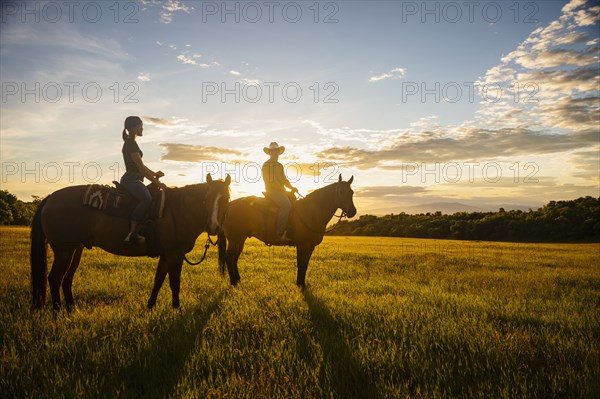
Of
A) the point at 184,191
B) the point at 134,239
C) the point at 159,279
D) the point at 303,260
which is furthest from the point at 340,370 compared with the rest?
the point at 303,260

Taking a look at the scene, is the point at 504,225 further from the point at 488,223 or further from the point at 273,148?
the point at 273,148

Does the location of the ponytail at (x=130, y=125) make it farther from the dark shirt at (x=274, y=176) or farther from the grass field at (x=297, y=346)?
the dark shirt at (x=274, y=176)

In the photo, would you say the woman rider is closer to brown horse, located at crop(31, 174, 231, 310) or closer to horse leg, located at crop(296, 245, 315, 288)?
brown horse, located at crop(31, 174, 231, 310)

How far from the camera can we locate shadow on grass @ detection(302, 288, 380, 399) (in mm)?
3693

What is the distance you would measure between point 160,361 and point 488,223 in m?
63.9

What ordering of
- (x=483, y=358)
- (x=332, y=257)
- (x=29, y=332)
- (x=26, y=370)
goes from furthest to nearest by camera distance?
(x=332, y=257)
(x=29, y=332)
(x=483, y=358)
(x=26, y=370)

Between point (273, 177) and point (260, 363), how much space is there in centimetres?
708

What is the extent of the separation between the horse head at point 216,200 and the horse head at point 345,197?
14.3 ft

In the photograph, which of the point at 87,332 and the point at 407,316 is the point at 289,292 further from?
the point at 87,332

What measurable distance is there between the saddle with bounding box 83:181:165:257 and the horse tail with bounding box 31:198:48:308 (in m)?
0.99

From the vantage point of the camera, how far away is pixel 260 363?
14.1 ft

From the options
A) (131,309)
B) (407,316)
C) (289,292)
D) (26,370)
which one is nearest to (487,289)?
(407,316)

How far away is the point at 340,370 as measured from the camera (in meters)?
4.20

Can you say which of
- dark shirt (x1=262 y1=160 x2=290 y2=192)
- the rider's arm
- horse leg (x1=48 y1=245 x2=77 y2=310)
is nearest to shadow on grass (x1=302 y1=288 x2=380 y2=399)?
the rider's arm
